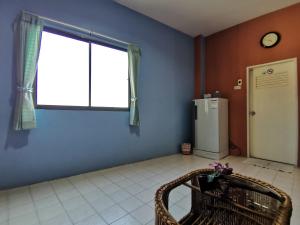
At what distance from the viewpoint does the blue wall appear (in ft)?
6.84

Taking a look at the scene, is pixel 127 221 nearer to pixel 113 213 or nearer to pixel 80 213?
pixel 113 213

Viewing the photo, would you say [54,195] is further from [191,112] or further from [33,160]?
[191,112]

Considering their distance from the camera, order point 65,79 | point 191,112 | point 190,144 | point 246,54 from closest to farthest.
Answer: point 65,79 < point 246,54 < point 190,144 < point 191,112

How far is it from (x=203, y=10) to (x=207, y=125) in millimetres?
2283

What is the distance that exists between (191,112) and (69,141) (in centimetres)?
290

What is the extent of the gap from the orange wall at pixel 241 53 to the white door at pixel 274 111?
0.16 m

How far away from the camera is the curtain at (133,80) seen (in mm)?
3100

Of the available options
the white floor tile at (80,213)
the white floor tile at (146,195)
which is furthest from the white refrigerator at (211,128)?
the white floor tile at (80,213)

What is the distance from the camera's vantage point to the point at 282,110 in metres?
3.20

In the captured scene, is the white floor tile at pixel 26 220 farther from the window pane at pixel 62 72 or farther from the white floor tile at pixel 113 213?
the window pane at pixel 62 72

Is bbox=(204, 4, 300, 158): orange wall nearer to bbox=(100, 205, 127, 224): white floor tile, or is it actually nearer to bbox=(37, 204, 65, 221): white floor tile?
bbox=(100, 205, 127, 224): white floor tile

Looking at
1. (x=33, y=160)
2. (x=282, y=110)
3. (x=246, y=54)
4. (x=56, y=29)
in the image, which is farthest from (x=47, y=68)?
(x=282, y=110)

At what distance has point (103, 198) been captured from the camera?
189 centimetres

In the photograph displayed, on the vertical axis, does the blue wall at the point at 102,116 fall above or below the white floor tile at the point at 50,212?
above
